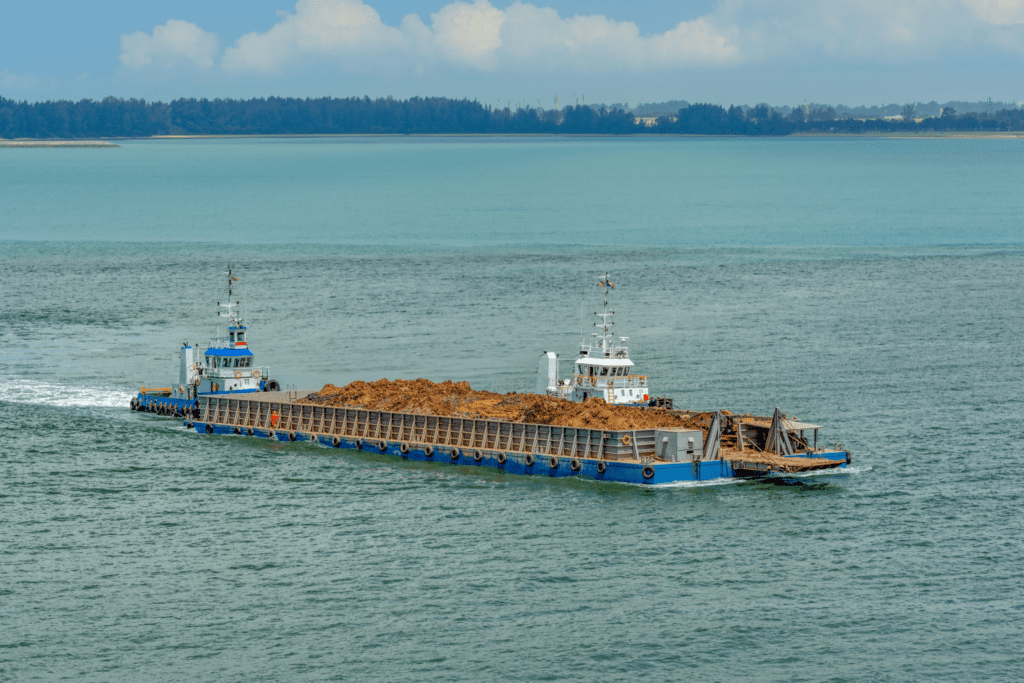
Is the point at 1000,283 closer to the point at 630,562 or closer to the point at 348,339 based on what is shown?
the point at 348,339

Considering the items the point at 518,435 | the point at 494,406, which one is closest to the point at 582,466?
the point at 518,435

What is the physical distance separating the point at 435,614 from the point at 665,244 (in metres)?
122

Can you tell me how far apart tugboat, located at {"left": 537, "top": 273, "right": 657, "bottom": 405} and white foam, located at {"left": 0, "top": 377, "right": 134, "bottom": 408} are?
26238 millimetres

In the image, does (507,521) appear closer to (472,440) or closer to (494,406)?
(472,440)

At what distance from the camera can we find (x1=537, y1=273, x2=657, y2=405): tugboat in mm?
67938

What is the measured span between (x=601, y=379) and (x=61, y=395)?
3317 cm

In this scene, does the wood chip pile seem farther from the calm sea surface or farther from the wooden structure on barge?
the calm sea surface

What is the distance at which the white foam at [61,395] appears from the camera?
76.6 m

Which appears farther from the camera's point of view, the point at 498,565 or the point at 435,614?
the point at 498,565

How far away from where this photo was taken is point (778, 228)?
183 metres

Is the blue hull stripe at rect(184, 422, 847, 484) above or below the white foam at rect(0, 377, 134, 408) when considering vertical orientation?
above

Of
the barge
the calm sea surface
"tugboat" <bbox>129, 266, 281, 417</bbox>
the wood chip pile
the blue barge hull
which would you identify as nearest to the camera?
the calm sea surface

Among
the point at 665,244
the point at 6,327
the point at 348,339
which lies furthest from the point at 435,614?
the point at 665,244

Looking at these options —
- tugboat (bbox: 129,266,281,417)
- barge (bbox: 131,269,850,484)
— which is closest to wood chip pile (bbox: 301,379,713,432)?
barge (bbox: 131,269,850,484)
